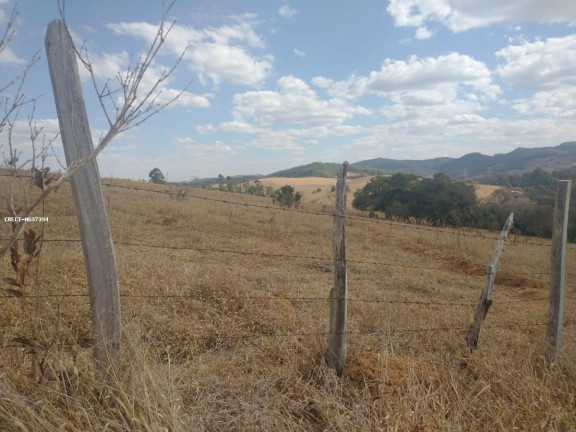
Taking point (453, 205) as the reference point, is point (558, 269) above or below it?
above

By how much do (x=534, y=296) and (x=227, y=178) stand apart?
47283mm

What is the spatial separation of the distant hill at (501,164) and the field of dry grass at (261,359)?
9030 centimetres

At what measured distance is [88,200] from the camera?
6.77 ft

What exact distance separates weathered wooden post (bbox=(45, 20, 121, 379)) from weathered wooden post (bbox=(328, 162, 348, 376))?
1547 millimetres

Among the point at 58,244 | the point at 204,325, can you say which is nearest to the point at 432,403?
the point at 204,325

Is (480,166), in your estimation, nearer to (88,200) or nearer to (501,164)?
(501,164)

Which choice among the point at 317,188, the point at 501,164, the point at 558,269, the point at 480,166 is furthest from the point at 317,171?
the point at 558,269

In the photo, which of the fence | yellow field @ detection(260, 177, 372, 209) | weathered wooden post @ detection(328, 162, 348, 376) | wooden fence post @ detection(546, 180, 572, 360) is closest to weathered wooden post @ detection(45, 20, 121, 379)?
the fence

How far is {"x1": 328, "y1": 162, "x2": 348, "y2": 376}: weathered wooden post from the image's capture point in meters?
2.73

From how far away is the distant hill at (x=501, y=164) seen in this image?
122m

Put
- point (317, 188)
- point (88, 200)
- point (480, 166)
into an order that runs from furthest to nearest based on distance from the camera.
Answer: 1. point (480, 166)
2. point (317, 188)
3. point (88, 200)

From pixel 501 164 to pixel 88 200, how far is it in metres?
170

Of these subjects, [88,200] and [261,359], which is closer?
[88,200]

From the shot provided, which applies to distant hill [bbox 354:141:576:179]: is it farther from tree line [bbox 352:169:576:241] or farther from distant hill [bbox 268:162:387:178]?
tree line [bbox 352:169:576:241]
